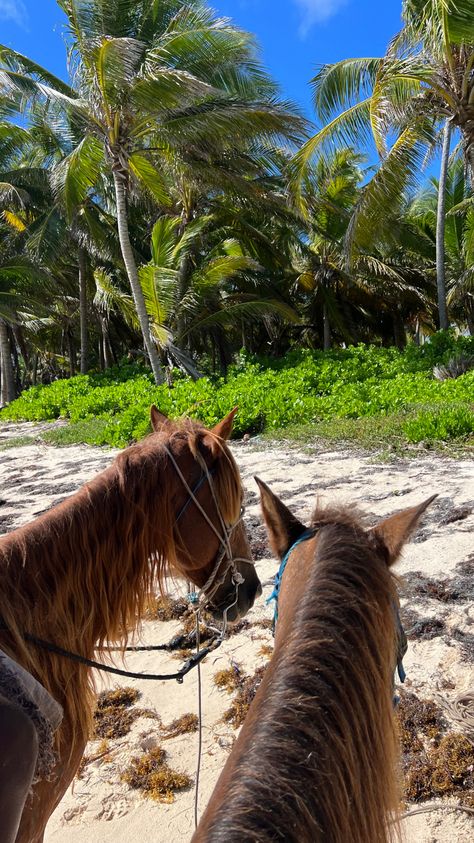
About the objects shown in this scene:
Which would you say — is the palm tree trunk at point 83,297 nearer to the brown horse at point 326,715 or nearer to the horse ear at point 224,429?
the horse ear at point 224,429

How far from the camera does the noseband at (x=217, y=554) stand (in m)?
1.87

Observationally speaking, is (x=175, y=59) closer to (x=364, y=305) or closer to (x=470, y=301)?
(x=364, y=305)

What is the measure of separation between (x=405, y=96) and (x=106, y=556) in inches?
→ 402

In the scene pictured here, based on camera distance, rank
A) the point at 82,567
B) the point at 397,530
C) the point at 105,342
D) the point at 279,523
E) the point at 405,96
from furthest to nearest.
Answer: the point at 105,342 → the point at 405,96 → the point at 82,567 → the point at 279,523 → the point at 397,530

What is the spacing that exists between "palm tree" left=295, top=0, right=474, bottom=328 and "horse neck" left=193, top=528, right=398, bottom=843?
9.63m

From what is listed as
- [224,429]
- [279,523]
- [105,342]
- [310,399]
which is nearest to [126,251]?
[310,399]

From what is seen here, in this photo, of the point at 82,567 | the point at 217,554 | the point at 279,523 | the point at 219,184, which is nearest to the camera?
the point at 279,523

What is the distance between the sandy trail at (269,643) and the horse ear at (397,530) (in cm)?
133

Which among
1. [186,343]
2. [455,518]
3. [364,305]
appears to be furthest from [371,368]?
[364,305]

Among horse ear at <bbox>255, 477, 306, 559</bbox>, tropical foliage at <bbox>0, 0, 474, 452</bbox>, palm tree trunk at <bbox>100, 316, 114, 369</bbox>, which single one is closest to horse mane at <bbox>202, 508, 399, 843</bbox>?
horse ear at <bbox>255, 477, 306, 559</bbox>

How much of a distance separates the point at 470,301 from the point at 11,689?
26891mm

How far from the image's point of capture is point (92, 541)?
5.49 feet

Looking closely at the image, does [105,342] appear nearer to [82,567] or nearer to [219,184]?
[219,184]

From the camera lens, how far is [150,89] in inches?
378
